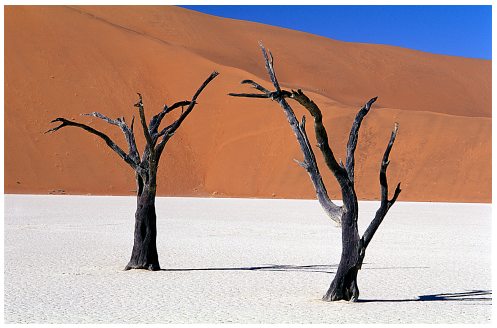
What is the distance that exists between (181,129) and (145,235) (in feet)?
150

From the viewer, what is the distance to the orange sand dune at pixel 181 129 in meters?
51.5

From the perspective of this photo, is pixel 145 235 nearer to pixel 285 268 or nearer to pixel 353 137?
pixel 285 268

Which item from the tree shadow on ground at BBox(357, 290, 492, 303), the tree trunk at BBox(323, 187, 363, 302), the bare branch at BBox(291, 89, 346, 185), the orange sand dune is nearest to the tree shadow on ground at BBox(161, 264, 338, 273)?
the tree shadow on ground at BBox(357, 290, 492, 303)

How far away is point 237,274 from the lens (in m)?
14.2

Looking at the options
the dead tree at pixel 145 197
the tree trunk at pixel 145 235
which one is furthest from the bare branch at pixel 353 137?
the tree trunk at pixel 145 235

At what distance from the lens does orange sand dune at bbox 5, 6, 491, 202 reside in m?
51.5

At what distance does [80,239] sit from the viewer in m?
20.5

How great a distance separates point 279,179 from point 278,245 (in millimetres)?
33055

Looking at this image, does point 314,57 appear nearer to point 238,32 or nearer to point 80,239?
point 238,32

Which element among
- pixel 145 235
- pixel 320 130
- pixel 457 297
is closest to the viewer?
pixel 320 130

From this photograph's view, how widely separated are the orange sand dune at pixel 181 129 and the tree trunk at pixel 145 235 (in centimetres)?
3448

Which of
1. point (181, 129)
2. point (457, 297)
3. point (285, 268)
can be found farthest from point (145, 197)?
point (181, 129)

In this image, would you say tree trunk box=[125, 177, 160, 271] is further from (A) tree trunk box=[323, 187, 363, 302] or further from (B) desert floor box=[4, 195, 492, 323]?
(A) tree trunk box=[323, 187, 363, 302]

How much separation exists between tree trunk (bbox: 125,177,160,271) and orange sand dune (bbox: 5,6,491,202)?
1357 inches
